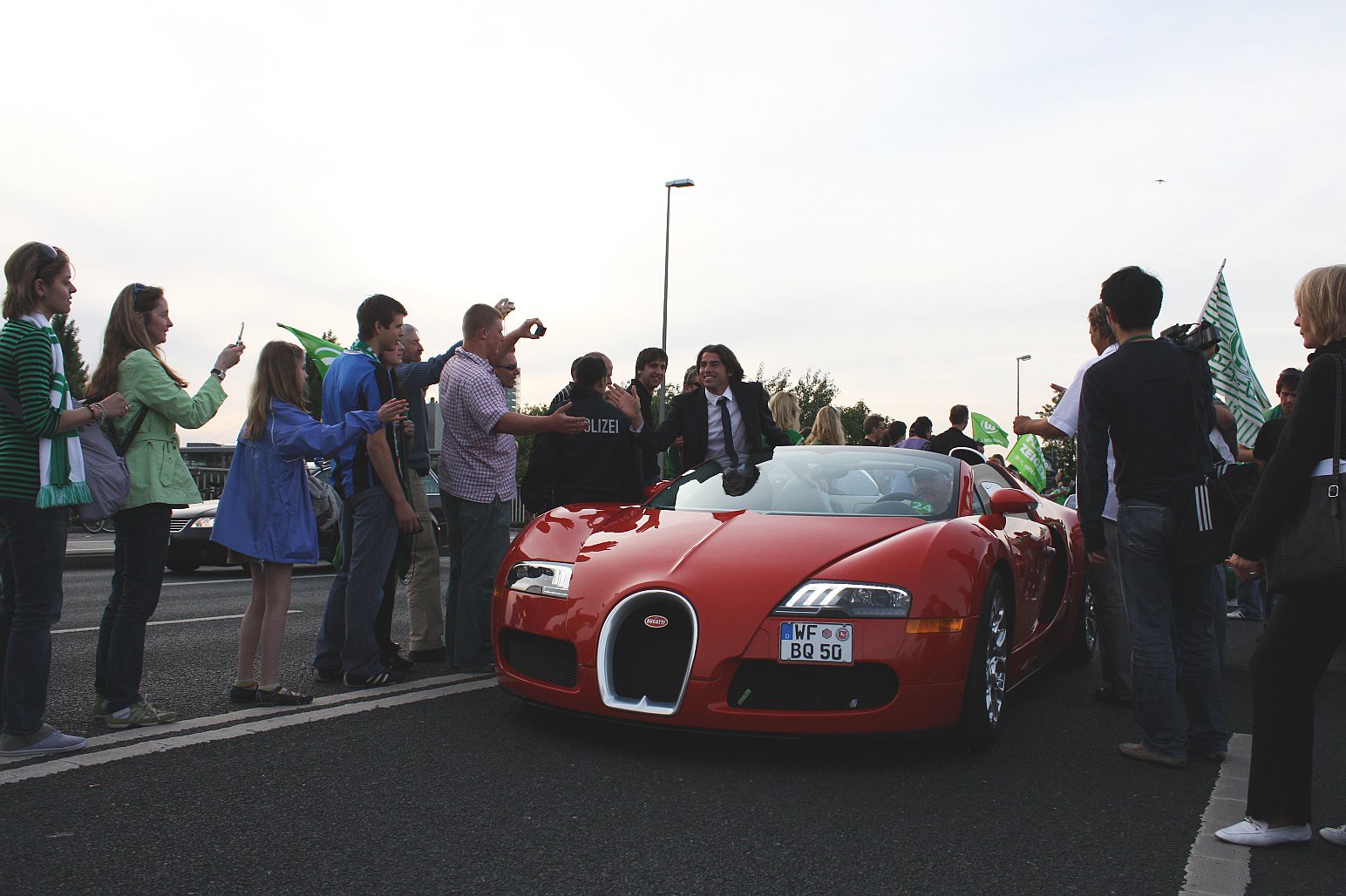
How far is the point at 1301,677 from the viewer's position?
3.11 m

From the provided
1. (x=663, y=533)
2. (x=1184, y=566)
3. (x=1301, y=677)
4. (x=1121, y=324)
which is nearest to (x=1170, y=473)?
(x=1184, y=566)

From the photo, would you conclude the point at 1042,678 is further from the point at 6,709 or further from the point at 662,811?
the point at 6,709

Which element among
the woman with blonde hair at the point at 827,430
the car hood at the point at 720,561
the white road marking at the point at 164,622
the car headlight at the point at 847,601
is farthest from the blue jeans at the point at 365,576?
the woman with blonde hair at the point at 827,430

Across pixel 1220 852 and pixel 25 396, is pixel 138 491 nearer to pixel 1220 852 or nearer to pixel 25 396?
pixel 25 396

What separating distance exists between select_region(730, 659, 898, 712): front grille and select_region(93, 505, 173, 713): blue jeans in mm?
2195

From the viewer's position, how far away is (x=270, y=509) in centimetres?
459

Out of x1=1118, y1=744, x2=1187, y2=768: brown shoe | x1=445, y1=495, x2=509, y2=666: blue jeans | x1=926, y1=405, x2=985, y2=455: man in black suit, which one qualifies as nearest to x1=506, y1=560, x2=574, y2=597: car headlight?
x1=445, y1=495, x2=509, y2=666: blue jeans

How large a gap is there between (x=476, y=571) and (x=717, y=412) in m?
2.18

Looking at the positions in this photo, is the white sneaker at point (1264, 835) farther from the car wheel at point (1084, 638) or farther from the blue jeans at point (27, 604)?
the blue jeans at point (27, 604)

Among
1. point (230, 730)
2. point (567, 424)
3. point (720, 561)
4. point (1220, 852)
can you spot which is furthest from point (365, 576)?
point (1220, 852)

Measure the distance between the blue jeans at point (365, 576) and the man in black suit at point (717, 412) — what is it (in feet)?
7.47

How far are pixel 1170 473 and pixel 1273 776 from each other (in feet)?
4.07

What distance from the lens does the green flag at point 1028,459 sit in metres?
14.2

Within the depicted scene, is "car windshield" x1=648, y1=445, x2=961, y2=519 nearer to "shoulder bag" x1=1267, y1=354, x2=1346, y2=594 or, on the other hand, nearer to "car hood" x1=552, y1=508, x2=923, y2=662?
"car hood" x1=552, y1=508, x2=923, y2=662
